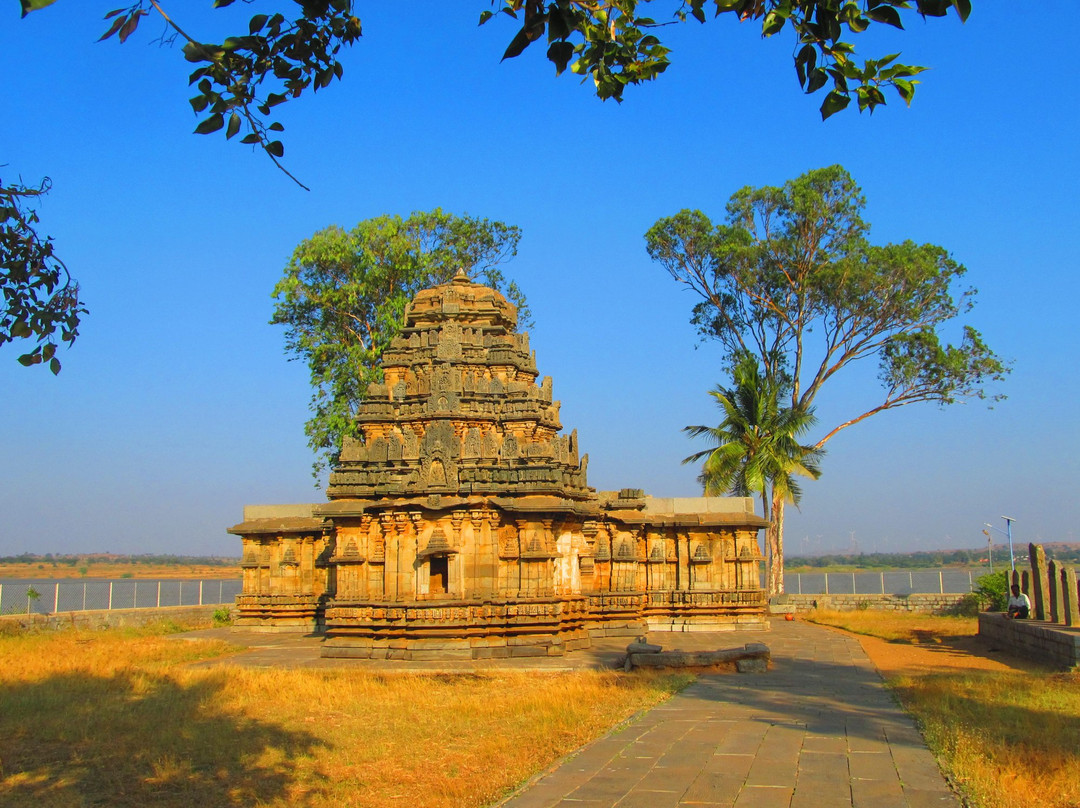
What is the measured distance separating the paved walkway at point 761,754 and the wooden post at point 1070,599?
15.5ft

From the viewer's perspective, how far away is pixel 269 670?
1850 cm

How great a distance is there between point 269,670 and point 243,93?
1548 cm

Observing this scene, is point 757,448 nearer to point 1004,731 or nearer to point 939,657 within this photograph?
point 939,657

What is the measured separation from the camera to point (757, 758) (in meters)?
9.89

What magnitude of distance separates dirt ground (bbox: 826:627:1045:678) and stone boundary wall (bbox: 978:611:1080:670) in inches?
10.2

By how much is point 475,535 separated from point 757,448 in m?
16.2

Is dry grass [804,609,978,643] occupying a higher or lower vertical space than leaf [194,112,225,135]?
lower

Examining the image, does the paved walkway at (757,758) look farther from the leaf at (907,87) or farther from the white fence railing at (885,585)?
the white fence railing at (885,585)

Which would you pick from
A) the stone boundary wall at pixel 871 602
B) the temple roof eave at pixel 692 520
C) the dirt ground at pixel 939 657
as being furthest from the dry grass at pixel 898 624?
the temple roof eave at pixel 692 520

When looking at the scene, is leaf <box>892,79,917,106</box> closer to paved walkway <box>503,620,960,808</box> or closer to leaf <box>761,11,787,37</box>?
leaf <box>761,11,787,37</box>

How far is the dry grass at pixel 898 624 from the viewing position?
2686cm

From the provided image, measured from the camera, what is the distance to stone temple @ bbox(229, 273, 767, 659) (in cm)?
2162

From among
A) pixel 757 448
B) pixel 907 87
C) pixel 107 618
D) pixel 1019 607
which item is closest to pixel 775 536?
pixel 757 448

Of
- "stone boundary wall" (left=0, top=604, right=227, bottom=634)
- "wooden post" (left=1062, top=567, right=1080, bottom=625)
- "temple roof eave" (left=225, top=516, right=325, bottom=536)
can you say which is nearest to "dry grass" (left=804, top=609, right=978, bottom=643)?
"wooden post" (left=1062, top=567, right=1080, bottom=625)
